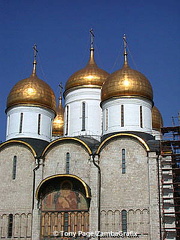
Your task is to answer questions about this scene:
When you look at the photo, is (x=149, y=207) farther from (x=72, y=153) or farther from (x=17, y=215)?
(x=17, y=215)

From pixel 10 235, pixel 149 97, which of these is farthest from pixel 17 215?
pixel 149 97

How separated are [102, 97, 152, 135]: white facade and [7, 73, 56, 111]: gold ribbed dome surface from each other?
323cm

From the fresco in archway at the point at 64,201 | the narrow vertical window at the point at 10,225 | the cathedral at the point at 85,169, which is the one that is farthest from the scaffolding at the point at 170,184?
the narrow vertical window at the point at 10,225

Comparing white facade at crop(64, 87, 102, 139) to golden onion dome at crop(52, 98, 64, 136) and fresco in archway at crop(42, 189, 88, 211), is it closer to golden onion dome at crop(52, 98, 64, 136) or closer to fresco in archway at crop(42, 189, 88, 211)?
fresco in archway at crop(42, 189, 88, 211)

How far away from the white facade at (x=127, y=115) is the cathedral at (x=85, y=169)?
4 centimetres

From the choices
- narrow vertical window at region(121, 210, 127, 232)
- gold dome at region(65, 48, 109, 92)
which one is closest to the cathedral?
narrow vertical window at region(121, 210, 127, 232)

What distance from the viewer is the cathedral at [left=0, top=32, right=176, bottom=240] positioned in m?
17.2

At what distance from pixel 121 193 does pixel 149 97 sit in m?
4.94

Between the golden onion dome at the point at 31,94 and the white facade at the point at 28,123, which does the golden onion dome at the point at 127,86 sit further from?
the white facade at the point at 28,123

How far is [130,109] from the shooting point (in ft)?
64.2

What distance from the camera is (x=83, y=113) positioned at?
71.9ft

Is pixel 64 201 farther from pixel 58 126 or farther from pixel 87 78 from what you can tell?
pixel 58 126

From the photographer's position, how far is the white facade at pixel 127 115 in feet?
63.6

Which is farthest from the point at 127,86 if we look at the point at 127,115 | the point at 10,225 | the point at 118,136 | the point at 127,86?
the point at 10,225
